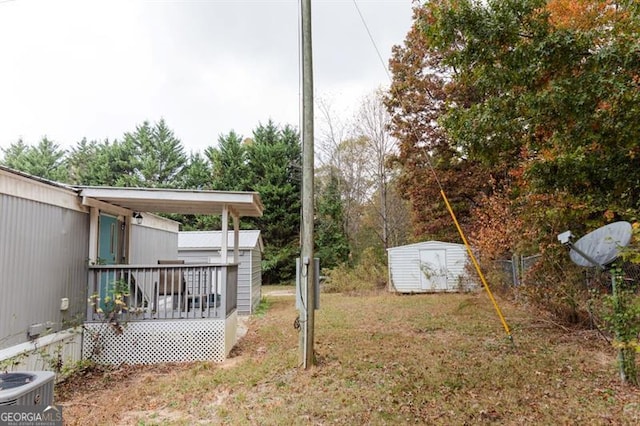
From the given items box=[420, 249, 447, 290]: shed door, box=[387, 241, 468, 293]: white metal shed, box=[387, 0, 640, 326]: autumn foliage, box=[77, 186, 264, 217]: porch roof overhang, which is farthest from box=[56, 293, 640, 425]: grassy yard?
box=[420, 249, 447, 290]: shed door

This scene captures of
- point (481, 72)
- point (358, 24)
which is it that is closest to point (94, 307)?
point (481, 72)

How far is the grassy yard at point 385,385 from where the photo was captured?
351 centimetres

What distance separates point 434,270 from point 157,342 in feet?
34.6

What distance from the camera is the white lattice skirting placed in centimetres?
561

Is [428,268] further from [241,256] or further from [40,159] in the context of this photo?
[40,159]

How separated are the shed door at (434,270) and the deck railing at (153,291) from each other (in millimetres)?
9546

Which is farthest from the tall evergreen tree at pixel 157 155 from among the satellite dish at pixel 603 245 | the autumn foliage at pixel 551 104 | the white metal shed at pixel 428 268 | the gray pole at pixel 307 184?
the satellite dish at pixel 603 245

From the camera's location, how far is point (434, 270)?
13945 mm

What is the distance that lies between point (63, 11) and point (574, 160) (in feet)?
29.8

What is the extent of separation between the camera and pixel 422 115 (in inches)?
622

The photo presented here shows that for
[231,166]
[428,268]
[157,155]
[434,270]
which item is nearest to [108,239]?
[428,268]

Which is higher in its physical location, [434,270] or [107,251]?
[107,251]

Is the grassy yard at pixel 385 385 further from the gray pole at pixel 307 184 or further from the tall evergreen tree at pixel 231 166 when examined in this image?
the tall evergreen tree at pixel 231 166

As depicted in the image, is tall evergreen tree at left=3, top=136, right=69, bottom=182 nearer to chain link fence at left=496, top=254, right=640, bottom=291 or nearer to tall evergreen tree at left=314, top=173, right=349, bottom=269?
tall evergreen tree at left=314, top=173, right=349, bottom=269
